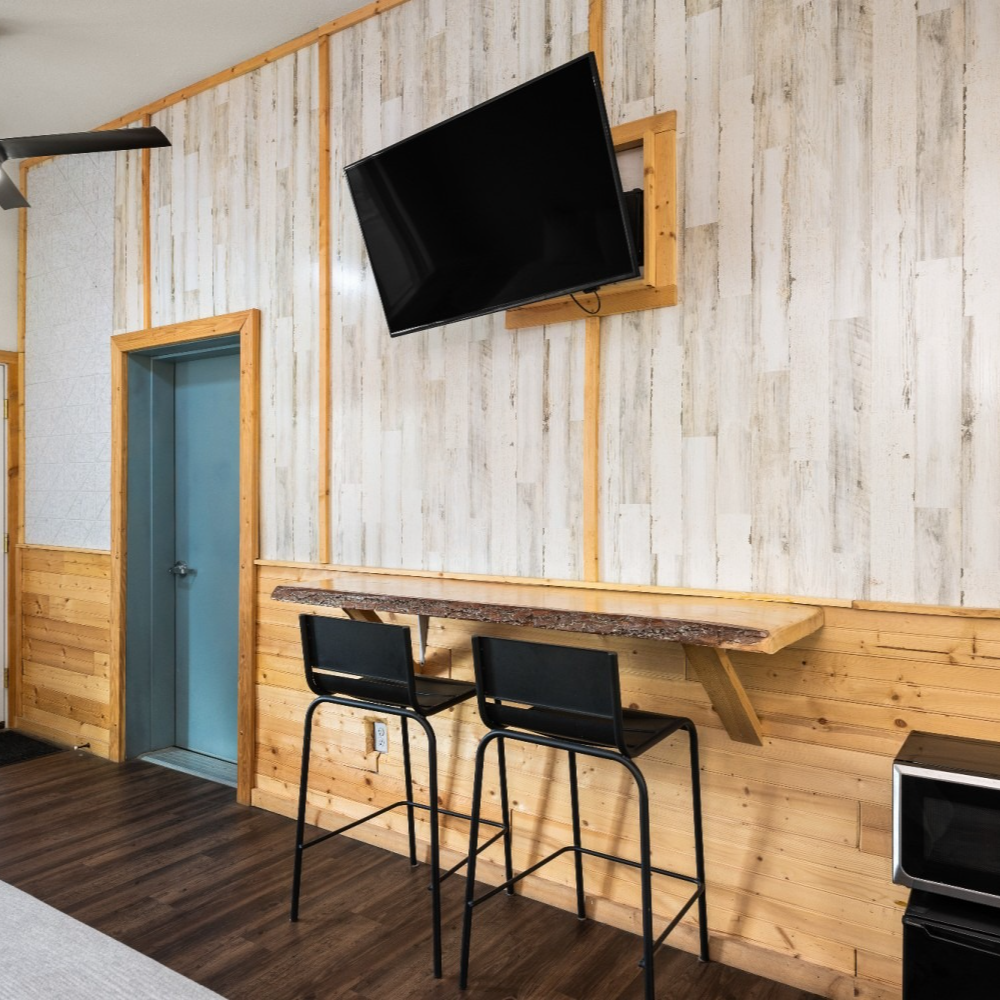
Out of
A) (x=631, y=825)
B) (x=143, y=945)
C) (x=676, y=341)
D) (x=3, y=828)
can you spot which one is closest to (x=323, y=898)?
(x=143, y=945)

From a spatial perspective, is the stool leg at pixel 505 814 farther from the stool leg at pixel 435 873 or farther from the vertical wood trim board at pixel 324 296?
the vertical wood trim board at pixel 324 296

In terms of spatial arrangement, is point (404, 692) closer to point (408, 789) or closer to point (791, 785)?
point (408, 789)

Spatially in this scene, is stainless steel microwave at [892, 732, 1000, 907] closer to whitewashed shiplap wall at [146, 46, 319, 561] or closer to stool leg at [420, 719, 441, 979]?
stool leg at [420, 719, 441, 979]

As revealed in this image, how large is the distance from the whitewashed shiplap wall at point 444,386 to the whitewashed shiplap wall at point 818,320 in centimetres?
20

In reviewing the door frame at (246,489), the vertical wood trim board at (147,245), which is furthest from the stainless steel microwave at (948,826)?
the vertical wood trim board at (147,245)

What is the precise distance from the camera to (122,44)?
354cm

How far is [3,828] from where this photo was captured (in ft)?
11.1

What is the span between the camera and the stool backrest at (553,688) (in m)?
2.05

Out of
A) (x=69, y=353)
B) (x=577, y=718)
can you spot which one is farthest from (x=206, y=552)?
(x=577, y=718)

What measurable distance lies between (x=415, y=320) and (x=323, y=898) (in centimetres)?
194

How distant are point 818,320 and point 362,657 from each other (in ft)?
5.28

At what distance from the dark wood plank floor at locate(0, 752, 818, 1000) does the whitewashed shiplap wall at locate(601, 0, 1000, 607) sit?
1106mm

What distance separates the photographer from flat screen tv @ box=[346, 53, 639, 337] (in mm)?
2289

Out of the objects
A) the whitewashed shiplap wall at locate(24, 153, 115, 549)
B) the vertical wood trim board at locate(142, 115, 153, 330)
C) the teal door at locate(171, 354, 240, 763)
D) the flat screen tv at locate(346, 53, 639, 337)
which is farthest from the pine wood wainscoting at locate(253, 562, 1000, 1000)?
the whitewashed shiplap wall at locate(24, 153, 115, 549)
